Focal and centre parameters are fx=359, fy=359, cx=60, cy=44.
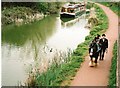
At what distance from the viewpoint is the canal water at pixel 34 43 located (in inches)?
465

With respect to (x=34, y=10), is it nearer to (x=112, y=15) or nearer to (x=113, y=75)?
(x=112, y=15)

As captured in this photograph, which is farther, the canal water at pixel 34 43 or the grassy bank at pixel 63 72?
the canal water at pixel 34 43

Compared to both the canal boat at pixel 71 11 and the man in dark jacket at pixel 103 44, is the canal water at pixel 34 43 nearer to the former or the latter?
the canal boat at pixel 71 11

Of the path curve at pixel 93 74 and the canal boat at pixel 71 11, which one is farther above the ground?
the canal boat at pixel 71 11

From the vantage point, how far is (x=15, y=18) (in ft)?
70.0

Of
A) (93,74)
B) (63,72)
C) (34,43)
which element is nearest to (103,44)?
(93,74)

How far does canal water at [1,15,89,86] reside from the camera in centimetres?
1180

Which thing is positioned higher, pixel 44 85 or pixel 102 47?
pixel 102 47

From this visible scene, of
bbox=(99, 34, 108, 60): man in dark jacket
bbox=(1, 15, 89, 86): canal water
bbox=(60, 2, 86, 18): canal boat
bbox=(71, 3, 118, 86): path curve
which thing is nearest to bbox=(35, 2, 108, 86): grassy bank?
bbox=(71, 3, 118, 86): path curve

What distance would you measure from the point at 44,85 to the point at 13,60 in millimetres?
3789

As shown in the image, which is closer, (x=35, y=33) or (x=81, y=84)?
(x=81, y=84)

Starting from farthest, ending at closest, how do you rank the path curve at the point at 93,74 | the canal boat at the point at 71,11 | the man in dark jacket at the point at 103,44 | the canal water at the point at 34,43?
the canal boat at the point at 71,11
the canal water at the point at 34,43
the man in dark jacket at the point at 103,44
the path curve at the point at 93,74

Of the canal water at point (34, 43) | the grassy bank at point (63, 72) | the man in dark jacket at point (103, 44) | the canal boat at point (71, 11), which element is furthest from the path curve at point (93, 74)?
the canal boat at point (71, 11)

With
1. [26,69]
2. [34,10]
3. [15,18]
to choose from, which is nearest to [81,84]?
[26,69]
